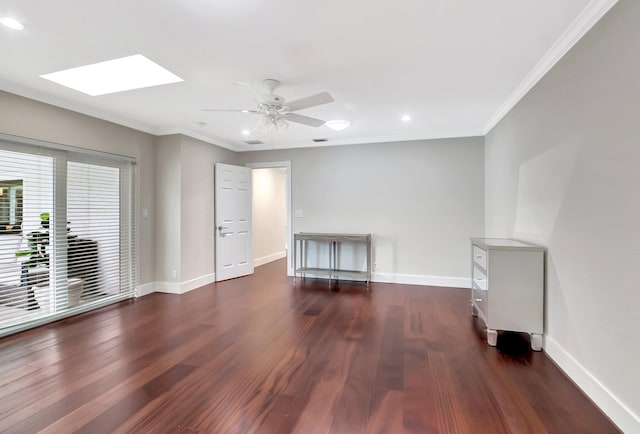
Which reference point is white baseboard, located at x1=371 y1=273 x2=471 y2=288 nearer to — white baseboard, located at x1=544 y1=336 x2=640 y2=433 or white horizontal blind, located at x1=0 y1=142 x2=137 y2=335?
white baseboard, located at x1=544 y1=336 x2=640 y2=433

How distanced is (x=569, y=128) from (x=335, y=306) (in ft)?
9.98

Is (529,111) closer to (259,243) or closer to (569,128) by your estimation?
(569,128)

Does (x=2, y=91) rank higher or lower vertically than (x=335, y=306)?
higher

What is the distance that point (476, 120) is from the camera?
4.18m

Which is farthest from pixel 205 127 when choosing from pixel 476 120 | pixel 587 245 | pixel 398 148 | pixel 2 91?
pixel 587 245

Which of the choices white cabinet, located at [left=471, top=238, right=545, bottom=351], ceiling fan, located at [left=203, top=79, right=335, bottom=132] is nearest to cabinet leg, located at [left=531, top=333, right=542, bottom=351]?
white cabinet, located at [left=471, top=238, right=545, bottom=351]

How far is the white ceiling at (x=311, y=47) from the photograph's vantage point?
6.10 ft

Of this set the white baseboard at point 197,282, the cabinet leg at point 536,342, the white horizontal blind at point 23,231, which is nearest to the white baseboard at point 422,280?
the cabinet leg at point 536,342

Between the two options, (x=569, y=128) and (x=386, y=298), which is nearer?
(x=569, y=128)

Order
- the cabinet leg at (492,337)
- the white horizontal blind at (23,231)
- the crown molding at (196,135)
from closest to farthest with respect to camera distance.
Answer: the cabinet leg at (492,337) < the white horizontal blind at (23,231) < the crown molding at (196,135)

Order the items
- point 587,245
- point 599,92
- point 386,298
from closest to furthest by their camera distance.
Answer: point 599,92
point 587,245
point 386,298

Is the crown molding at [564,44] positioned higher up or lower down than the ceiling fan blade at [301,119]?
higher up

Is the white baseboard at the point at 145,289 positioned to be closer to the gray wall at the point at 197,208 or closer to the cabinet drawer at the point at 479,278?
the gray wall at the point at 197,208

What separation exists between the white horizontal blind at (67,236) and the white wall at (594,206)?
200 inches
